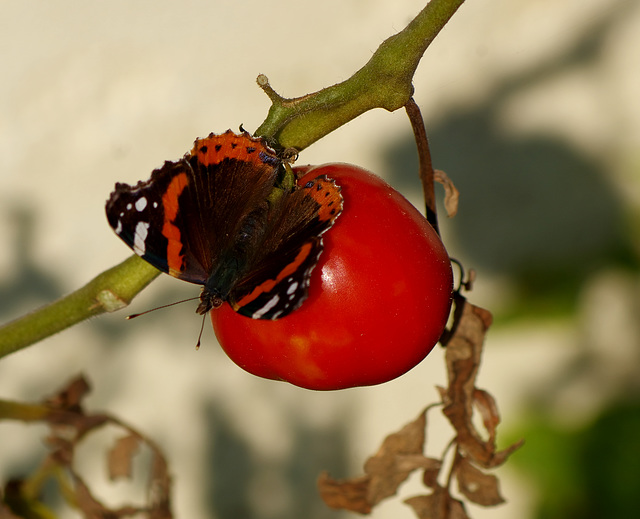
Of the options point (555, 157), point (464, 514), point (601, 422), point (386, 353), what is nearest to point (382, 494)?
point (464, 514)

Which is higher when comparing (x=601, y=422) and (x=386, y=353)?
(x=601, y=422)

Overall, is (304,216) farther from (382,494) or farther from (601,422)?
(601,422)

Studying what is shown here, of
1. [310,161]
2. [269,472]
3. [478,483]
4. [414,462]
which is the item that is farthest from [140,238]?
[269,472]

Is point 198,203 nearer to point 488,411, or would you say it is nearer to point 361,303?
point 361,303

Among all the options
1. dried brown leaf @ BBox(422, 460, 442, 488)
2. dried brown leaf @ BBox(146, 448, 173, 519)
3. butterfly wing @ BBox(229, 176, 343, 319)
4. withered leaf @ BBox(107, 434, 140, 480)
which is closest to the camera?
butterfly wing @ BBox(229, 176, 343, 319)

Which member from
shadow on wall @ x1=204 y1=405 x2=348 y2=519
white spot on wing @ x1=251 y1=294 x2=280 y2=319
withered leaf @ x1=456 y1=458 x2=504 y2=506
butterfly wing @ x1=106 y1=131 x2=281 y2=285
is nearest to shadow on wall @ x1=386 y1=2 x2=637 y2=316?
shadow on wall @ x1=204 y1=405 x2=348 y2=519

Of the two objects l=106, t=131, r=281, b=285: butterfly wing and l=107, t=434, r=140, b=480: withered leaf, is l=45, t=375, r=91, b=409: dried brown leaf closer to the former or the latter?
l=107, t=434, r=140, b=480: withered leaf
